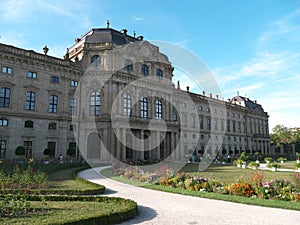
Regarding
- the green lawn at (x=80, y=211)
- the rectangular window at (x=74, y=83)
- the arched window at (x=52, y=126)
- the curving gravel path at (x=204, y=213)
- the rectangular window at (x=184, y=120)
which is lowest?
the curving gravel path at (x=204, y=213)

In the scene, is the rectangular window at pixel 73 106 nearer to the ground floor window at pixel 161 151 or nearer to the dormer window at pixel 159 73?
the ground floor window at pixel 161 151

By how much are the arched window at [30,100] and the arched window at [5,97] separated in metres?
2.11

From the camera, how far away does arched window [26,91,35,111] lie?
3030 centimetres

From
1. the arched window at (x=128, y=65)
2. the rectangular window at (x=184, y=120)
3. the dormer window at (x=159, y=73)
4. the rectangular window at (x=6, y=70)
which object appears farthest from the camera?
the rectangular window at (x=184, y=120)

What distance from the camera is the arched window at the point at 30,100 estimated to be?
30.3m

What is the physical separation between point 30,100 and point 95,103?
8.88 meters

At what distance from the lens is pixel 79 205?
32.3 feet

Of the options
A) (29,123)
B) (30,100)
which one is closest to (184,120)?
(30,100)

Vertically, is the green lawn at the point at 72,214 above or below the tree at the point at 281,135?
below

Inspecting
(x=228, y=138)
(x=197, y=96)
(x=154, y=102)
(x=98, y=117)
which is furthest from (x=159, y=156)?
(x=228, y=138)

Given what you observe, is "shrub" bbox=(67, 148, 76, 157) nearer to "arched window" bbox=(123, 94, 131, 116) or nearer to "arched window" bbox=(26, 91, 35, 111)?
"arched window" bbox=(26, 91, 35, 111)

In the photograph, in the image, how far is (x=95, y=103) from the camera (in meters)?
36.2

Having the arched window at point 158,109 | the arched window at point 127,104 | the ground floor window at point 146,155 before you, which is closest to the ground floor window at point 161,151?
the ground floor window at point 146,155

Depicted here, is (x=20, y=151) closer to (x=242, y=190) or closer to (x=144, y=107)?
(x=144, y=107)
